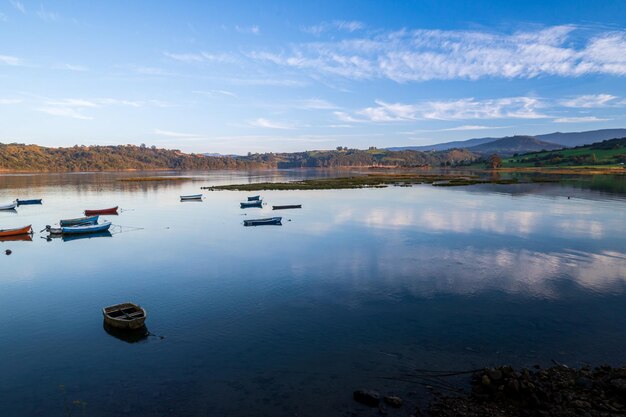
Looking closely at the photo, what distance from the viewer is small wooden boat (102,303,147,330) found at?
2006 centimetres

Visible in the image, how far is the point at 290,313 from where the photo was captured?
2247 cm

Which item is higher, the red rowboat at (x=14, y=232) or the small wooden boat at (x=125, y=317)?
the red rowboat at (x=14, y=232)

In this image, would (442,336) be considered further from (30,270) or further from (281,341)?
(30,270)

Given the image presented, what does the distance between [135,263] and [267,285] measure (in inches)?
573

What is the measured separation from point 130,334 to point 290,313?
869 centimetres

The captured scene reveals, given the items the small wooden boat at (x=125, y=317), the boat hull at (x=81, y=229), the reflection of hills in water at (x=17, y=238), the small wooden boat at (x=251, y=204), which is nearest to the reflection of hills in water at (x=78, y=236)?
the boat hull at (x=81, y=229)

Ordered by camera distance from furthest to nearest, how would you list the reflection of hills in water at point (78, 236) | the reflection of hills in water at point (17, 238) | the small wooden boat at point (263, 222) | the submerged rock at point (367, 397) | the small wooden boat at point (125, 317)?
the small wooden boat at point (263, 222)
the reflection of hills in water at point (78, 236)
the reflection of hills in water at point (17, 238)
the small wooden boat at point (125, 317)
the submerged rock at point (367, 397)

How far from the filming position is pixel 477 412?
1299cm

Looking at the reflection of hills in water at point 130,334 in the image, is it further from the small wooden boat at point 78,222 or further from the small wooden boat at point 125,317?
the small wooden boat at point 78,222

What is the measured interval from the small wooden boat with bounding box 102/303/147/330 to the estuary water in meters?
0.85

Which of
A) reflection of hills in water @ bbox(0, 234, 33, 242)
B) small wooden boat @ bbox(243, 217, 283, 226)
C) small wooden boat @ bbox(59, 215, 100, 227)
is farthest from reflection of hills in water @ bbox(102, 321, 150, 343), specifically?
small wooden boat @ bbox(59, 215, 100, 227)

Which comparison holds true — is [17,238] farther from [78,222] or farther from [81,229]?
[78,222]

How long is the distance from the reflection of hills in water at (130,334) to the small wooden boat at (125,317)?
21 centimetres

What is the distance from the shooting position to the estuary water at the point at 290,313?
15.5 m
